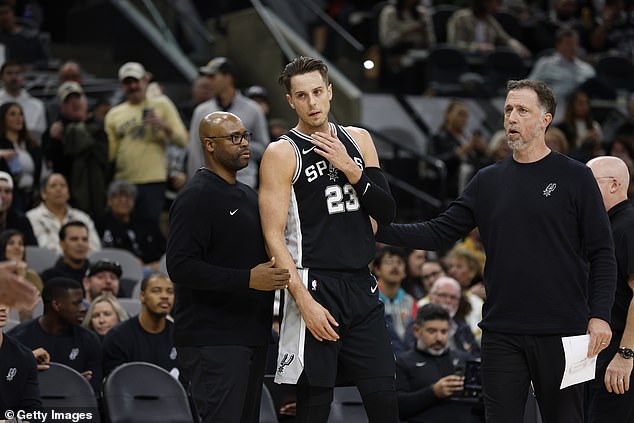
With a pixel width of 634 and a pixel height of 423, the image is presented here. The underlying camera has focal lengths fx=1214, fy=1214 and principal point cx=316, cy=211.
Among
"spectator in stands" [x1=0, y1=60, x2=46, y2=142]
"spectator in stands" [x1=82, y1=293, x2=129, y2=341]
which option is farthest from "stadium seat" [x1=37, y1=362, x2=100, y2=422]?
"spectator in stands" [x1=0, y1=60, x2=46, y2=142]

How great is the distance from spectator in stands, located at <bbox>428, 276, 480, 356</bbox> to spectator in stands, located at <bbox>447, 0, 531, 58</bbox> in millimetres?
6545

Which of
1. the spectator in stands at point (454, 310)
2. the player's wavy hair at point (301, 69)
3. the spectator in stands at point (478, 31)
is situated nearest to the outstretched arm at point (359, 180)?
the player's wavy hair at point (301, 69)

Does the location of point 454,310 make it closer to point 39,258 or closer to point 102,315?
point 102,315

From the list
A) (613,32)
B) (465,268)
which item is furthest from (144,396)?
(613,32)

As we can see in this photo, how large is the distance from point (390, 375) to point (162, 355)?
10.6ft

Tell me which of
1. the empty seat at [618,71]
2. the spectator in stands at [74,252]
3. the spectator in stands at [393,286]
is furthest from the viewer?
the empty seat at [618,71]

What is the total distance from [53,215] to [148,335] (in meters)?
3.03

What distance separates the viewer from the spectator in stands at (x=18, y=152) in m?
11.1

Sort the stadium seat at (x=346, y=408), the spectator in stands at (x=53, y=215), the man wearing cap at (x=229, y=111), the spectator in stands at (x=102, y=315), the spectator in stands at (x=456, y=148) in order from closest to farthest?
the stadium seat at (x=346, y=408)
the spectator in stands at (x=102, y=315)
the spectator in stands at (x=53, y=215)
the man wearing cap at (x=229, y=111)
the spectator in stands at (x=456, y=148)

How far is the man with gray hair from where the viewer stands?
5.52m

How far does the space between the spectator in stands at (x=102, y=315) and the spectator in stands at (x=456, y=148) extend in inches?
218

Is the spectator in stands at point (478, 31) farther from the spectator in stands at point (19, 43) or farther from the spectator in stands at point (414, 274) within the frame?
the spectator in stands at point (19, 43)

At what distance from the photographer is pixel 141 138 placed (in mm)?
12039

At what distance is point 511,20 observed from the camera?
17.5 m
